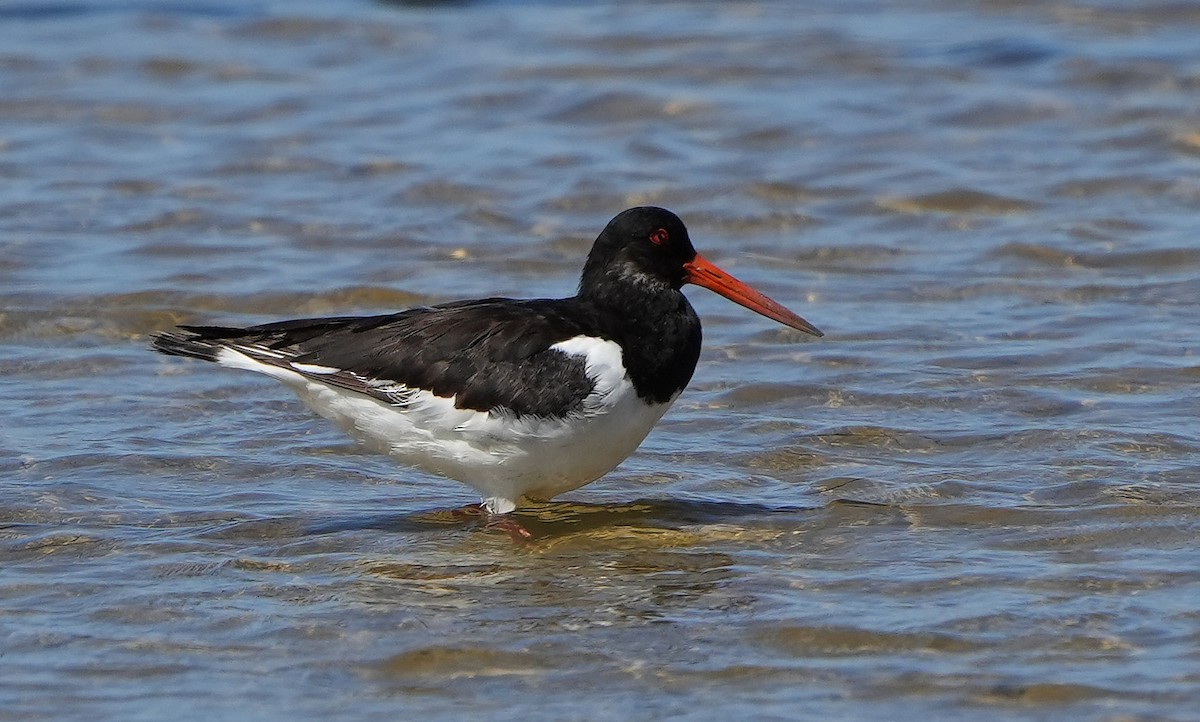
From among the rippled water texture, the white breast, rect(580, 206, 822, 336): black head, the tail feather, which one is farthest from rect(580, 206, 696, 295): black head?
the tail feather

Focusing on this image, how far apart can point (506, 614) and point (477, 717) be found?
2.80 ft

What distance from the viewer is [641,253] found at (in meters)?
7.15

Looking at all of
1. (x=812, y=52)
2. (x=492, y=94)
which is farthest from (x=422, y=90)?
(x=812, y=52)

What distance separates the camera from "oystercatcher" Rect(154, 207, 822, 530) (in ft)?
21.7

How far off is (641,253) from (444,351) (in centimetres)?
92

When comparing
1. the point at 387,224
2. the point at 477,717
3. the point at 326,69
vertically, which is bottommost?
the point at 477,717

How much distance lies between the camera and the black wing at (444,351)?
6.61 m

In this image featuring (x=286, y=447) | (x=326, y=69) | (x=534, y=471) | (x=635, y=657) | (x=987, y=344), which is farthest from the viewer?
(x=326, y=69)

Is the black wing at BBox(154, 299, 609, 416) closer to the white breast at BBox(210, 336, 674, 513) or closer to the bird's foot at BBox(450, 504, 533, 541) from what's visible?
the white breast at BBox(210, 336, 674, 513)

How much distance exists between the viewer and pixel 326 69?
1505 centimetres

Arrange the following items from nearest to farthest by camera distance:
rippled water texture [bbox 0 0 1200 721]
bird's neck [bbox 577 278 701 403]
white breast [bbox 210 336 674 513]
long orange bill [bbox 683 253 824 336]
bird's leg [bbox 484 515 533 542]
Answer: rippled water texture [bbox 0 0 1200 721], white breast [bbox 210 336 674 513], bird's neck [bbox 577 278 701 403], bird's leg [bbox 484 515 533 542], long orange bill [bbox 683 253 824 336]

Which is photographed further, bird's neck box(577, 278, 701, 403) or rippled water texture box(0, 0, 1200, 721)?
bird's neck box(577, 278, 701, 403)

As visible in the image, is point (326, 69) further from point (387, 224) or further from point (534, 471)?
point (534, 471)

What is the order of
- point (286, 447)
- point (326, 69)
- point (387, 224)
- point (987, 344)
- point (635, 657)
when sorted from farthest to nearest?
point (326, 69), point (387, 224), point (987, 344), point (286, 447), point (635, 657)
